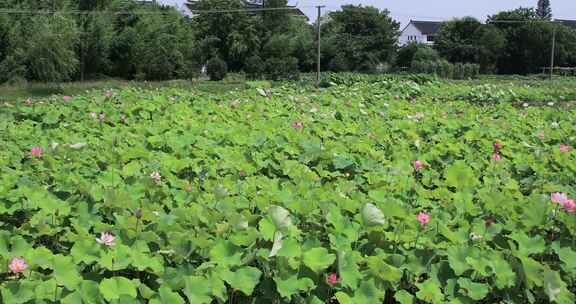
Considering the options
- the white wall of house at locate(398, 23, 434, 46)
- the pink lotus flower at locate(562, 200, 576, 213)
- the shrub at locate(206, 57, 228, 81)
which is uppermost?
the white wall of house at locate(398, 23, 434, 46)

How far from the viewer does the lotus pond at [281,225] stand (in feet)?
4.83

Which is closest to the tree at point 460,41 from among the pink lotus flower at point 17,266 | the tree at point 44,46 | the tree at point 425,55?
the tree at point 425,55

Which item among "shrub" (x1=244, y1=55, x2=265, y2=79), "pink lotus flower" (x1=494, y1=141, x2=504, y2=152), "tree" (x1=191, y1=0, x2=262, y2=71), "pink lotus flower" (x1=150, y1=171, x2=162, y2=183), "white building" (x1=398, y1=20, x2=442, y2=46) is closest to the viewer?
"pink lotus flower" (x1=150, y1=171, x2=162, y2=183)

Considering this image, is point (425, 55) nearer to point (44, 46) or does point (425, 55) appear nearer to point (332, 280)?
point (44, 46)

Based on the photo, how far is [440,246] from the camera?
168 centimetres

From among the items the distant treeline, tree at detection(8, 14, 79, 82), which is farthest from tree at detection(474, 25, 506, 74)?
tree at detection(8, 14, 79, 82)

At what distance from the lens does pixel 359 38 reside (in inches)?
1972

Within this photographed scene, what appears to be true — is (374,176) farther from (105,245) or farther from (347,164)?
(105,245)

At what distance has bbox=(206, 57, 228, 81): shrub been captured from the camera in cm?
3834

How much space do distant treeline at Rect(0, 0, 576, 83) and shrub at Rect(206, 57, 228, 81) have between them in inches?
2.5

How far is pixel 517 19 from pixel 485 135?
181 feet

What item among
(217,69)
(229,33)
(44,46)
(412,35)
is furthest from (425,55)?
(412,35)

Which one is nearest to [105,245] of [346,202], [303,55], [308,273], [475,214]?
[308,273]

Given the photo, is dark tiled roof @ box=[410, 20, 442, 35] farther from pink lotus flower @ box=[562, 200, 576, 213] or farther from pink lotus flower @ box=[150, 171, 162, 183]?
pink lotus flower @ box=[562, 200, 576, 213]
